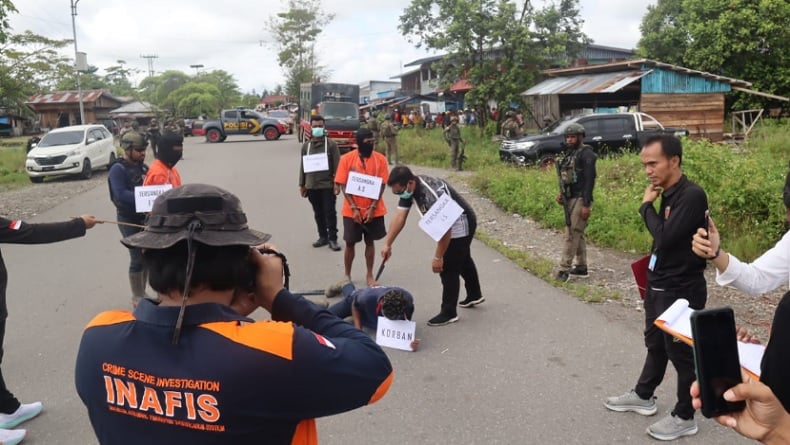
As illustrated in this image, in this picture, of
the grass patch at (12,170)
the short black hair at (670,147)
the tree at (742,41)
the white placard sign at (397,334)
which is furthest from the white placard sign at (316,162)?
the tree at (742,41)

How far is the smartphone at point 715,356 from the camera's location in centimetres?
154

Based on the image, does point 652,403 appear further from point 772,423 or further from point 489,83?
point 489,83

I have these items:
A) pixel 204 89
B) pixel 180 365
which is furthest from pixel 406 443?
pixel 204 89

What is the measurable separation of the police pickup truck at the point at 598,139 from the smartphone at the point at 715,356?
13.7m

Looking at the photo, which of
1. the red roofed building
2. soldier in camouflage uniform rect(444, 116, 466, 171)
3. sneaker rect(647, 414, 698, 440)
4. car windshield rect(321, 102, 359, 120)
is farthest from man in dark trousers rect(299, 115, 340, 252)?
the red roofed building

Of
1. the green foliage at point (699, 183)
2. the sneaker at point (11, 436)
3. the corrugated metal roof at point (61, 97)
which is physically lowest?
the sneaker at point (11, 436)

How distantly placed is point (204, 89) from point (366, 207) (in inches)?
2501

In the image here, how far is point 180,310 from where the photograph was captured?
1.39 m

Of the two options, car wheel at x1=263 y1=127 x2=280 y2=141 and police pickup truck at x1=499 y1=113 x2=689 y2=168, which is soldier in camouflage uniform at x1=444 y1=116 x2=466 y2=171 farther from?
car wheel at x1=263 y1=127 x2=280 y2=141

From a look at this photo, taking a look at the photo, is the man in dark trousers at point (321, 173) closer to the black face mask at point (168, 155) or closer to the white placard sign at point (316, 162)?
the white placard sign at point (316, 162)

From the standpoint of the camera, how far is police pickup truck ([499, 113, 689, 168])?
15047 mm

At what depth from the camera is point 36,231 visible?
145 inches

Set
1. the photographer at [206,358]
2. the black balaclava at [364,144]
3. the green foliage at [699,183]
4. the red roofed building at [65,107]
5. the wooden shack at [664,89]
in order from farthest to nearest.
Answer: the red roofed building at [65,107]
the wooden shack at [664,89]
the green foliage at [699,183]
the black balaclava at [364,144]
the photographer at [206,358]

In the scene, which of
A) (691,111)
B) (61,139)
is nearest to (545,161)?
(691,111)
